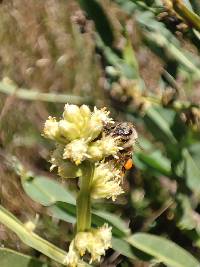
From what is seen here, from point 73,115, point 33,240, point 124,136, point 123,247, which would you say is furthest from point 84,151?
point 123,247

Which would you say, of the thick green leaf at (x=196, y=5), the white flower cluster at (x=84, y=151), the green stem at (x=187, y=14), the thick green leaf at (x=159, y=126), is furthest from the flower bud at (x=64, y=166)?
the thick green leaf at (x=196, y=5)

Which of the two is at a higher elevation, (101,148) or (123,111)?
(101,148)

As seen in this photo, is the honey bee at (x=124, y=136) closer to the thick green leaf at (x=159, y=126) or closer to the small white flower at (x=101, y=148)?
the thick green leaf at (x=159, y=126)

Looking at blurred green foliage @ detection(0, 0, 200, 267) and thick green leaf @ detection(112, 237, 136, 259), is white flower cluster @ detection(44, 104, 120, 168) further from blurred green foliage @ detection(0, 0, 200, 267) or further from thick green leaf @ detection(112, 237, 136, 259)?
thick green leaf @ detection(112, 237, 136, 259)

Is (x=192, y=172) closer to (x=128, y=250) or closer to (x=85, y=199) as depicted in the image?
(x=128, y=250)

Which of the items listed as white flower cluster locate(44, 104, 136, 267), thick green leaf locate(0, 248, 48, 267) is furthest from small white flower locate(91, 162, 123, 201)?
thick green leaf locate(0, 248, 48, 267)

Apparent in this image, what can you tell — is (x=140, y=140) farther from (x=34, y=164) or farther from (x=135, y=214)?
(x=34, y=164)

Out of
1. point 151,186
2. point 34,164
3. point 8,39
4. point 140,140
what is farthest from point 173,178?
point 8,39
